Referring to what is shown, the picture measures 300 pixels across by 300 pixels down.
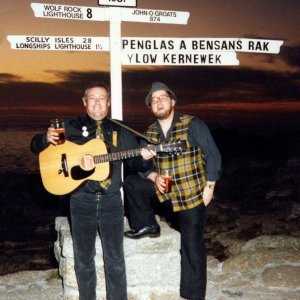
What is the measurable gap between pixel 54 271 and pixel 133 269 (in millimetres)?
1785

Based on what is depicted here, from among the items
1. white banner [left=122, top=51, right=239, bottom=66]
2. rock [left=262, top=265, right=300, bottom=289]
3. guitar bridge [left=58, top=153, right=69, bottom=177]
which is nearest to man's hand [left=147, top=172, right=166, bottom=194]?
guitar bridge [left=58, top=153, right=69, bottom=177]

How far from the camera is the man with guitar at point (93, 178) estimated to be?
3.87 metres

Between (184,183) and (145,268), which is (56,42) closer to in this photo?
(184,183)

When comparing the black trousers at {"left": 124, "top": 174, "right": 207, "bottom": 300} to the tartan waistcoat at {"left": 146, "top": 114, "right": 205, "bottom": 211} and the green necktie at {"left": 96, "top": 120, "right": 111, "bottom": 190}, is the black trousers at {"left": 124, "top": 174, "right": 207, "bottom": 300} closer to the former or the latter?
the tartan waistcoat at {"left": 146, "top": 114, "right": 205, "bottom": 211}

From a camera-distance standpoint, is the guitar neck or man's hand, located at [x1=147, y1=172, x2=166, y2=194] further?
the guitar neck

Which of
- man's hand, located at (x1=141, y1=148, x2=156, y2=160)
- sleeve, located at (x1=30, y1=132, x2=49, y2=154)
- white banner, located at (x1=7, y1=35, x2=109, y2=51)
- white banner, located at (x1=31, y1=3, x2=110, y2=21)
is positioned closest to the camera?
man's hand, located at (x1=141, y1=148, x2=156, y2=160)

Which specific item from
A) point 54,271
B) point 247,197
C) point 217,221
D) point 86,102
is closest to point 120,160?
point 86,102

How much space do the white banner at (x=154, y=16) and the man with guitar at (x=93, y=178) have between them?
112cm

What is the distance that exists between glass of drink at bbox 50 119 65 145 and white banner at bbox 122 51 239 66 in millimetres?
1231

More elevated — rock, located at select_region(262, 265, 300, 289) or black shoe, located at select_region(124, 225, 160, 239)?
black shoe, located at select_region(124, 225, 160, 239)

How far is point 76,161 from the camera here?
398 centimetres

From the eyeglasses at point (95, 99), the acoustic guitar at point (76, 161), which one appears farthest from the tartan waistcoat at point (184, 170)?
the eyeglasses at point (95, 99)

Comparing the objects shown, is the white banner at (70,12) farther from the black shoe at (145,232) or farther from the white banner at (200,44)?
the black shoe at (145,232)

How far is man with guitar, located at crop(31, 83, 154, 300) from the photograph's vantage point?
3.87 meters
